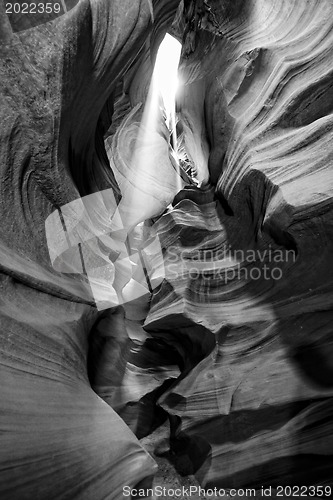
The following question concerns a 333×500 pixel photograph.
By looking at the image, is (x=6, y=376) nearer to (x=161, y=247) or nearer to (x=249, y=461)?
(x=249, y=461)

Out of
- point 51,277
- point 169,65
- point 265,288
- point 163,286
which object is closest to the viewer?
point 51,277

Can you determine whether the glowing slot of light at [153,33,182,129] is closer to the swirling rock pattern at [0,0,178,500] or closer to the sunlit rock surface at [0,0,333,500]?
the sunlit rock surface at [0,0,333,500]

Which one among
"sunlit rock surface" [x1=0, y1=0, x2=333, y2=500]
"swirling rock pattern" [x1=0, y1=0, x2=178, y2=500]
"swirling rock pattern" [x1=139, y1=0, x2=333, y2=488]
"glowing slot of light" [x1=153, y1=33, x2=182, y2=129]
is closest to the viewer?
"swirling rock pattern" [x1=0, y1=0, x2=178, y2=500]

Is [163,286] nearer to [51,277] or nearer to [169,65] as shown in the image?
[51,277]

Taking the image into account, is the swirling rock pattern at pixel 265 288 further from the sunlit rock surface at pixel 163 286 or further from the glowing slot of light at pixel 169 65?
the glowing slot of light at pixel 169 65

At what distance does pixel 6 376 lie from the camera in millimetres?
1426

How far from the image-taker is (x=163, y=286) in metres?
2.45

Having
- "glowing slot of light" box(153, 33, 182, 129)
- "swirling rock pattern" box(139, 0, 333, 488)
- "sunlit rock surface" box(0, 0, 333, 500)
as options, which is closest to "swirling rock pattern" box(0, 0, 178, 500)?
"sunlit rock surface" box(0, 0, 333, 500)

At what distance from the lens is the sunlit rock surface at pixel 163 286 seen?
5.17ft

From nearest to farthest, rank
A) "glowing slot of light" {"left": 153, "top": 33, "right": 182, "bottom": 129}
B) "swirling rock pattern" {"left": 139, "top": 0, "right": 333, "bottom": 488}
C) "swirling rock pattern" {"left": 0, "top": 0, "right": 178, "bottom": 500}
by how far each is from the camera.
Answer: "swirling rock pattern" {"left": 0, "top": 0, "right": 178, "bottom": 500}
"swirling rock pattern" {"left": 139, "top": 0, "right": 333, "bottom": 488}
"glowing slot of light" {"left": 153, "top": 33, "right": 182, "bottom": 129}

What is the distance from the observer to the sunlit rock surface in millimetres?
1577

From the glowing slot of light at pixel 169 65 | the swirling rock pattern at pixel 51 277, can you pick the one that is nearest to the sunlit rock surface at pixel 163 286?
the swirling rock pattern at pixel 51 277

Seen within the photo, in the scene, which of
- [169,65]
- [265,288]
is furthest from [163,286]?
[169,65]

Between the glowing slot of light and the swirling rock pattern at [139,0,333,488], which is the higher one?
the glowing slot of light
